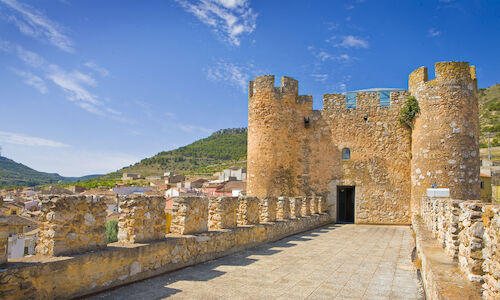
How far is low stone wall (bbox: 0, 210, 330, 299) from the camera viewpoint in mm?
3572

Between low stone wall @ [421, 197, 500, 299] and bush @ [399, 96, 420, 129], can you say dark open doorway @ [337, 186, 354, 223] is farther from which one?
low stone wall @ [421, 197, 500, 299]

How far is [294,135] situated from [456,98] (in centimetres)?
688

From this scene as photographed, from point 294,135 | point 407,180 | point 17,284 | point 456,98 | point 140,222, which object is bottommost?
point 17,284

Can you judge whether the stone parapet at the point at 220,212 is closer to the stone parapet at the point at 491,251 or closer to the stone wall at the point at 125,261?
the stone wall at the point at 125,261

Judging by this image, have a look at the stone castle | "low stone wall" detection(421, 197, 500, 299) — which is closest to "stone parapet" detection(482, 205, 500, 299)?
"low stone wall" detection(421, 197, 500, 299)

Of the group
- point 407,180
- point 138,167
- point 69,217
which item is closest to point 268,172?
point 407,180

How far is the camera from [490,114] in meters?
75.6

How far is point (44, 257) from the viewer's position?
4070 millimetres

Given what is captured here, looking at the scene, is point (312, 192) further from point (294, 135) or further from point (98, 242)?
point (98, 242)

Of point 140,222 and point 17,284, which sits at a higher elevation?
point 140,222

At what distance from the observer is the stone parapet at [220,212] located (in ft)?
25.3

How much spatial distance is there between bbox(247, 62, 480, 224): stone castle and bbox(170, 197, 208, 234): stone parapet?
9.38 meters

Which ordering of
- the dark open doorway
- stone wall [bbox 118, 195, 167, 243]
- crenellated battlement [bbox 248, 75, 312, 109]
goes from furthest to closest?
the dark open doorway → crenellated battlement [bbox 248, 75, 312, 109] → stone wall [bbox 118, 195, 167, 243]

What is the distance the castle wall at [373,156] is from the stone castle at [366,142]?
42 mm
